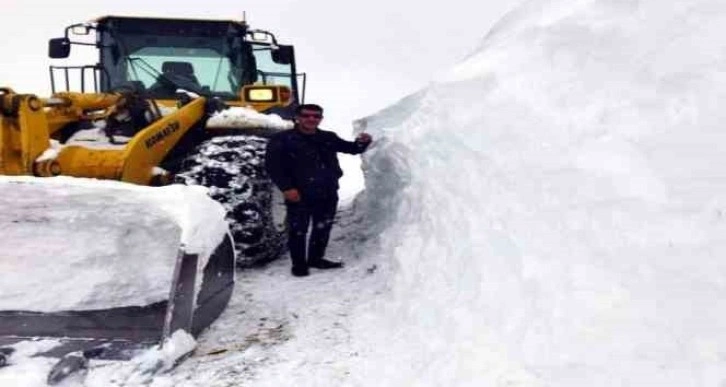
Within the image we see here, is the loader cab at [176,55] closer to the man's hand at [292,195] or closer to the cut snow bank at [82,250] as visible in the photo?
the man's hand at [292,195]

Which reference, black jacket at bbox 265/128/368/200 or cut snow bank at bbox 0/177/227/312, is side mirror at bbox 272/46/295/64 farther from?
cut snow bank at bbox 0/177/227/312

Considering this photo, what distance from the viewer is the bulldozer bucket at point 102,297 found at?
4465 millimetres

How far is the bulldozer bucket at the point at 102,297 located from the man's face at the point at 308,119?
1741mm

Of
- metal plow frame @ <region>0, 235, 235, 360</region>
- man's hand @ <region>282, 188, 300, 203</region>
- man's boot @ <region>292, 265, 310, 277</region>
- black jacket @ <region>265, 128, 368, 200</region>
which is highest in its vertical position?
black jacket @ <region>265, 128, 368, 200</region>

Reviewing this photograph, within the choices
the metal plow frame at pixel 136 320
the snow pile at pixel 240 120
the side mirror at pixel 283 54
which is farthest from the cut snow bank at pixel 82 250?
the side mirror at pixel 283 54

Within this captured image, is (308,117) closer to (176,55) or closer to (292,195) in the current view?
(292,195)

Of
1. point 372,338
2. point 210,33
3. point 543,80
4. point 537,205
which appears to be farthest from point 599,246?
point 210,33

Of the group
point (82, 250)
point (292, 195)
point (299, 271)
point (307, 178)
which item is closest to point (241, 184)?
point (292, 195)

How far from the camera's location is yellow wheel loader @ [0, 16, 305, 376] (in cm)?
487

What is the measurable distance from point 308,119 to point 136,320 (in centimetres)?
233

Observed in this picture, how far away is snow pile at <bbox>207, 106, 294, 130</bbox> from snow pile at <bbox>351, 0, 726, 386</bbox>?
1362 millimetres

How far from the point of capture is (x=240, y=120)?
666 cm

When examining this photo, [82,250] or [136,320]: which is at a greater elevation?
[82,250]

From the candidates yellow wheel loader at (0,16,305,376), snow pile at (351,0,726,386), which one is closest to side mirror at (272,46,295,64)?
yellow wheel loader at (0,16,305,376)
